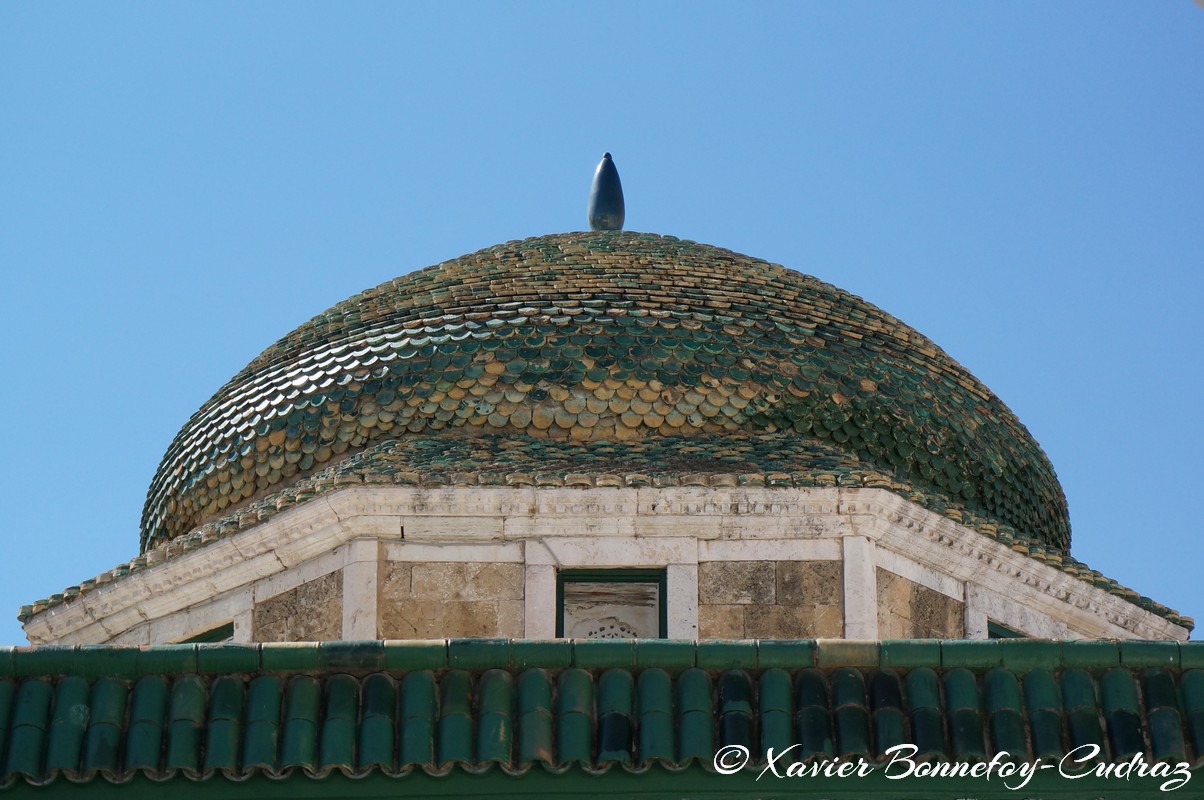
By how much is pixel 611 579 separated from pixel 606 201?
19.6ft

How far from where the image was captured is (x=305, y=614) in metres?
14.0

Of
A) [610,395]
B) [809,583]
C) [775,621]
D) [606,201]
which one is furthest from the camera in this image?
[606,201]

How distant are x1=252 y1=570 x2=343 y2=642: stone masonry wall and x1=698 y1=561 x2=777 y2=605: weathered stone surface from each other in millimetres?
2015

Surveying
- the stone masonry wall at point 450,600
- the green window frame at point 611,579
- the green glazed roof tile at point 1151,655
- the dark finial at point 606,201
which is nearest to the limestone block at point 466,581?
the stone masonry wall at point 450,600

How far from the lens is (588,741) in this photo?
9.99 m

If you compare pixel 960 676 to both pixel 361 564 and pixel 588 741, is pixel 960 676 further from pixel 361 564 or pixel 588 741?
pixel 361 564

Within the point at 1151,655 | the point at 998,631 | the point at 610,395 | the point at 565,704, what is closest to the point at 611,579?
the point at 610,395

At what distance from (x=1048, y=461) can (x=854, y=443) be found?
2.12 meters

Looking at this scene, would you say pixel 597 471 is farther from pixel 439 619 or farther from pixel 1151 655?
pixel 1151 655

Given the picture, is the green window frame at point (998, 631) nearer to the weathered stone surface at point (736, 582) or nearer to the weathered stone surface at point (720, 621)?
the weathered stone surface at point (736, 582)

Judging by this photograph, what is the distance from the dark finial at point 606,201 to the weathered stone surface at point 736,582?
589 cm

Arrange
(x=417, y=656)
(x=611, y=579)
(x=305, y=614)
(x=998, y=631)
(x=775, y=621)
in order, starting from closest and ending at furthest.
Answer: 1. (x=417, y=656)
2. (x=775, y=621)
3. (x=611, y=579)
4. (x=305, y=614)
5. (x=998, y=631)

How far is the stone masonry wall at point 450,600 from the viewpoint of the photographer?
13562 millimetres

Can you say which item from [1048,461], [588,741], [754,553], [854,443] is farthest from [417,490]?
[1048,461]
